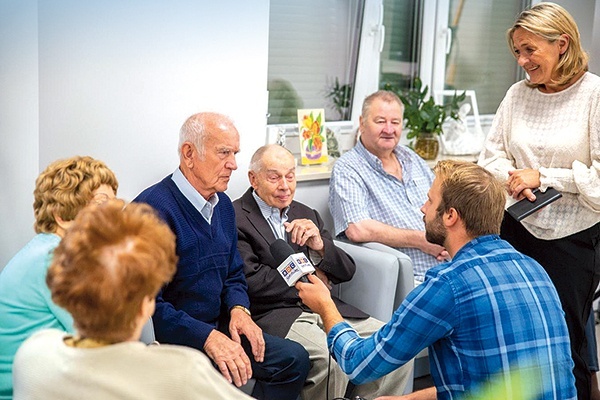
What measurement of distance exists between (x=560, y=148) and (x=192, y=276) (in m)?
1.45

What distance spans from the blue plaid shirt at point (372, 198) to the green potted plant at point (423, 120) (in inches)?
25.1

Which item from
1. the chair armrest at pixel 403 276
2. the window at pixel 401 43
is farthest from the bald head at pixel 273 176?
the window at pixel 401 43

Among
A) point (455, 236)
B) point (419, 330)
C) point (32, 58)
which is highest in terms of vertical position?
point (32, 58)

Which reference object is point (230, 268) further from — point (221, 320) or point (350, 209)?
point (350, 209)

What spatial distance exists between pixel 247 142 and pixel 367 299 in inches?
32.3

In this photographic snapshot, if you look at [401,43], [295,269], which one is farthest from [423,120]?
[295,269]

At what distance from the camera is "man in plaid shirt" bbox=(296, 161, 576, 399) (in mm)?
2135

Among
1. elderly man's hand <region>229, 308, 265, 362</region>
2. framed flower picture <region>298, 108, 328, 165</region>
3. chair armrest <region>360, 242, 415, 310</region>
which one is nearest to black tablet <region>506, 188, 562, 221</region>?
chair armrest <region>360, 242, 415, 310</region>

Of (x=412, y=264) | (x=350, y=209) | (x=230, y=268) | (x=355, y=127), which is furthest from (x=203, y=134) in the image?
(x=355, y=127)

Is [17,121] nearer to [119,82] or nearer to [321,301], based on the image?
[119,82]

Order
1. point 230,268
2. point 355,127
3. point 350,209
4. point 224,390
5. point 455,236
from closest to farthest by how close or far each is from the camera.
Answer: point 224,390 → point 455,236 → point 230,268 → point 350,209 → point 355,127

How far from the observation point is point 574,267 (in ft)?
10.5

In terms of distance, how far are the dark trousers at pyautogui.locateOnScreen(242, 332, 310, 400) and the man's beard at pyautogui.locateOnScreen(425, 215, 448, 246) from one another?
2.63ft

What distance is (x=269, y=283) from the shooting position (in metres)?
3.24
